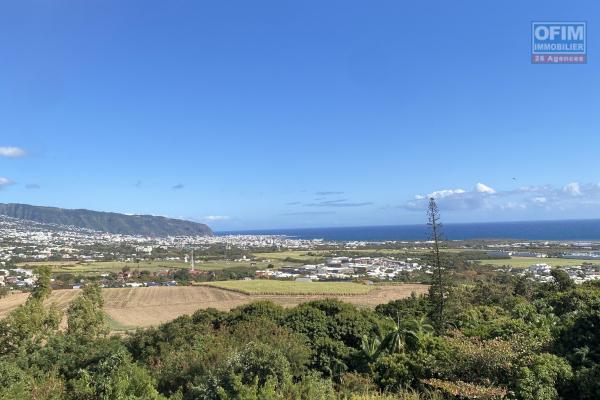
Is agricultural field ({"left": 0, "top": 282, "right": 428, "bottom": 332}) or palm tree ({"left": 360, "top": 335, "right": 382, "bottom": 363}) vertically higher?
palm tree ({"left": 360, "top": 335, "right": 382, "bottom": 363})

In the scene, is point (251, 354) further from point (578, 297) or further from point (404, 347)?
point (578, 297)

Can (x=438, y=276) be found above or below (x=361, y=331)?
above

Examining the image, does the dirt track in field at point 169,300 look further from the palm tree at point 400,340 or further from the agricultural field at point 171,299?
the palm tree at point 400,340

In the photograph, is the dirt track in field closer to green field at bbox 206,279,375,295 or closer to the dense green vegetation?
green field at bbox 206,279,375,295

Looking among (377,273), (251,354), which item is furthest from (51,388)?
(377,273)

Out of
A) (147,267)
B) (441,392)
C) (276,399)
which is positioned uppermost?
(276,399)

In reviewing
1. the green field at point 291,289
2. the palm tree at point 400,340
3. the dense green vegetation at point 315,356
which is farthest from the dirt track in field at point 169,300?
the palm tree at point 400,340

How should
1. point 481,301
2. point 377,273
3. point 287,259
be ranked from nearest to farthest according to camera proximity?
point 481,301 < point 377,273 < point 287,259

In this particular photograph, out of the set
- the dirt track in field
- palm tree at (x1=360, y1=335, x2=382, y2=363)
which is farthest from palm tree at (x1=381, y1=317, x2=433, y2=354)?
the dirt track in field
